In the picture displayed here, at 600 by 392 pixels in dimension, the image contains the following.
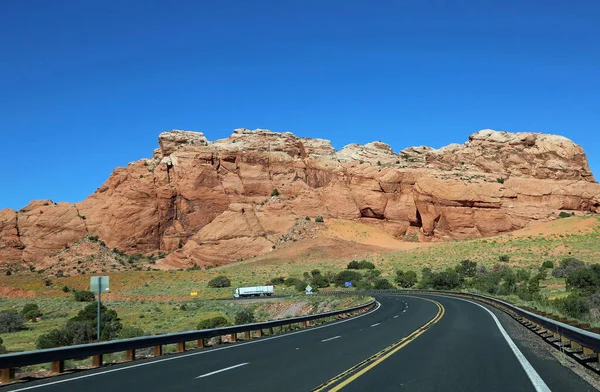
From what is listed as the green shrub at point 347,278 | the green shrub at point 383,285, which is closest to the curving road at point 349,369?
the green shrub at point 383,285

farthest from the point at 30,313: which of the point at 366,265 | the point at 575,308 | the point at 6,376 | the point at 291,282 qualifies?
the point at 366,265

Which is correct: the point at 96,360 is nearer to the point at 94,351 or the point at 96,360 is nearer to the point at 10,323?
the point at 94,351

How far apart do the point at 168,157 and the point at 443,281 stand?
66.4 metres

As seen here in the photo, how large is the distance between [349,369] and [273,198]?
94238 mm

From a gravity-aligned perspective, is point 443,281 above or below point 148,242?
below

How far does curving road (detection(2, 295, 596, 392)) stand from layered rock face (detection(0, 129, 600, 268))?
81.0 metres

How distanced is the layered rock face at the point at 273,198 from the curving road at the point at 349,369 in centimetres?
8104

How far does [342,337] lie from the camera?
60.2ft

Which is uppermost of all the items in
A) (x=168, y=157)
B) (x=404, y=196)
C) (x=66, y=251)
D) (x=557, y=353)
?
(x=168, y=157)

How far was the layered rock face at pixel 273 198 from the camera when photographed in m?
98.2

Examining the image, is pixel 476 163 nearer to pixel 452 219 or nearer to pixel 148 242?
pixel 452 219

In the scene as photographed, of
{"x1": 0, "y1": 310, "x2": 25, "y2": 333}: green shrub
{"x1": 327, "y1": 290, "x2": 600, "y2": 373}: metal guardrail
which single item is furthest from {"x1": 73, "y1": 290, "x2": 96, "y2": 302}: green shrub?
{"x1": 327, "y1": 290, "x2": 600, "y2": 373}: metal guardrail

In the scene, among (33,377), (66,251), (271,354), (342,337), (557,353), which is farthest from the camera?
(66,251)

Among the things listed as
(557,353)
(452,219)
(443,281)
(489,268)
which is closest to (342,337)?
(557,353)
